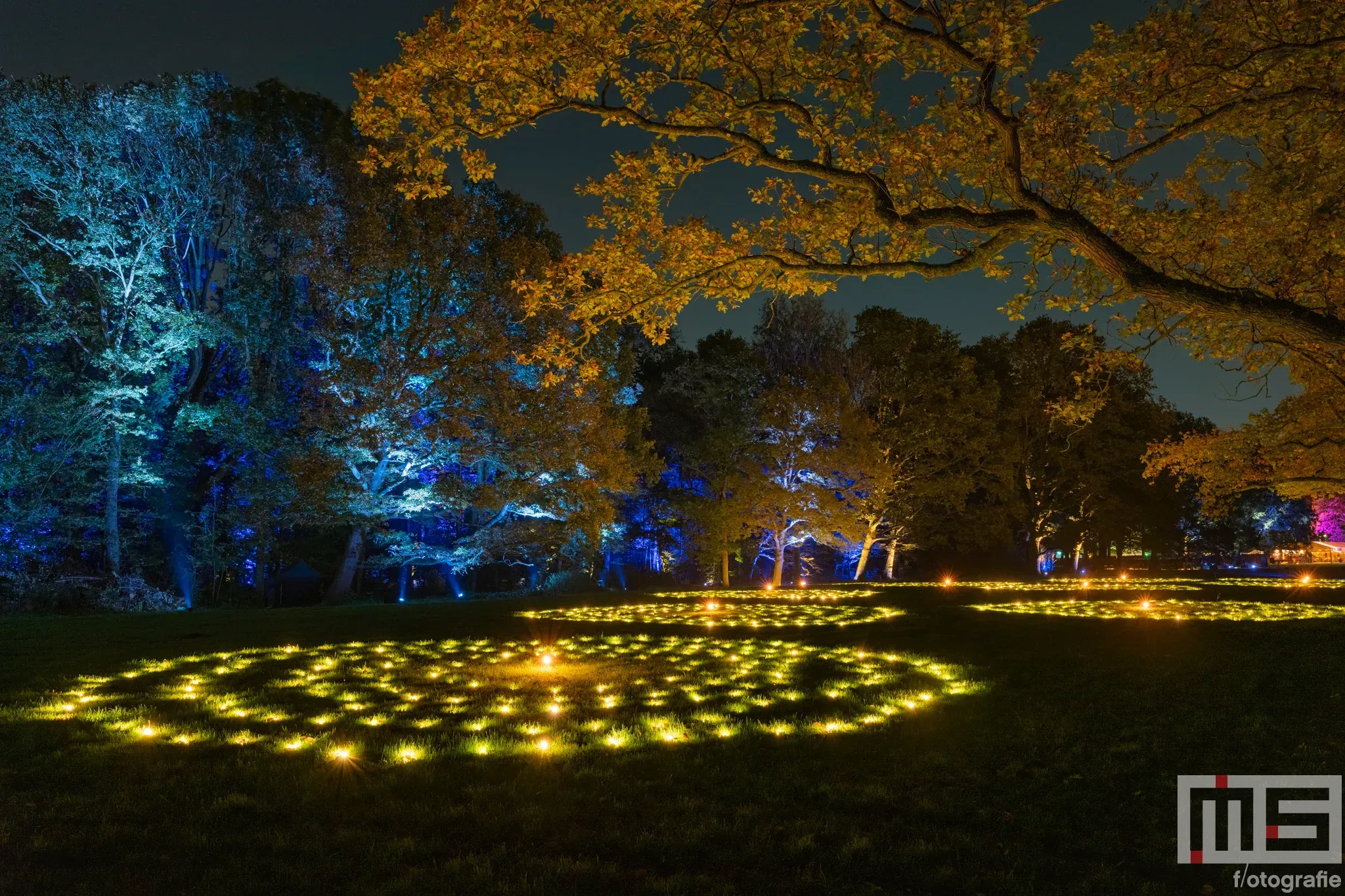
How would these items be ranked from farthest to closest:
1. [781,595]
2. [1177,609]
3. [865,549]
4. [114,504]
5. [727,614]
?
[865,549]
[781,595]
[114,504]
[727,614]
[1177,609]

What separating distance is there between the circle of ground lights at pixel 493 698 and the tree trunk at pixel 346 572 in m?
13.8

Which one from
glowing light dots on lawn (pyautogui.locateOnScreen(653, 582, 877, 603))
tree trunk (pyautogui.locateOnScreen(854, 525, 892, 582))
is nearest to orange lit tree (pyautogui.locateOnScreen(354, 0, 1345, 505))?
glowing light dots on lawn (pyautogui.locateOnScreen(653, 582, 877, 603))

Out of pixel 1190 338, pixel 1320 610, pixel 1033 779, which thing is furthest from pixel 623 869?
pixel 1320 610

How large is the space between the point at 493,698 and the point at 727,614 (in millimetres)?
9969

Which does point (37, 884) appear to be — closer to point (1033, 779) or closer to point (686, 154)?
point (1033, 779)

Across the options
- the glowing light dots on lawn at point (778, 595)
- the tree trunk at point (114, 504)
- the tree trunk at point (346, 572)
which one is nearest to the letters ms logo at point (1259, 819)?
the glowing light dots on lawn at point (778, 595)

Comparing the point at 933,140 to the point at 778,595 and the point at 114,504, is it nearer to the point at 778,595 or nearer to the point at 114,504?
the point at 778,595

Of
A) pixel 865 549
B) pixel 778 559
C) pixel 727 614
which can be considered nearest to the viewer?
pixel 727 614

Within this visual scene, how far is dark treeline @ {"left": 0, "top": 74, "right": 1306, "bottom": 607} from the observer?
2045 centimetres

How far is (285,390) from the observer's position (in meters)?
25.3

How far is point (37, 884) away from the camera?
374 cm

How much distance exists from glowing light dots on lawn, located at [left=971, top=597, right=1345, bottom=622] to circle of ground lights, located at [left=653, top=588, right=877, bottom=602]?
4584 millimetres

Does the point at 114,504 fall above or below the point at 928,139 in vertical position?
below

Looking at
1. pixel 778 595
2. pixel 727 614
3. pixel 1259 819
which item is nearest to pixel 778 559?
pixel 778 595
